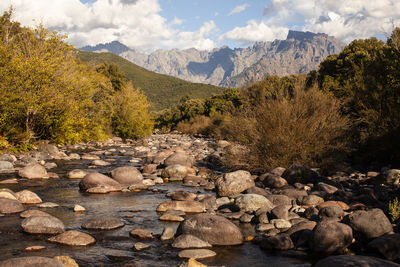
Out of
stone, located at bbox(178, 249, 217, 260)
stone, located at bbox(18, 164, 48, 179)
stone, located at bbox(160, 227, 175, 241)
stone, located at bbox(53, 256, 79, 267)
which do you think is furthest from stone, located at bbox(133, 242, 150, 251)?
stone, located at bbox(18, 164, 48, 179)

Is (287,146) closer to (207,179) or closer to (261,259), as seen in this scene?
(207,179)

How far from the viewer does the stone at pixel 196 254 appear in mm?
6336

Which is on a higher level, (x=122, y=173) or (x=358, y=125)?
(x=358, y=125)

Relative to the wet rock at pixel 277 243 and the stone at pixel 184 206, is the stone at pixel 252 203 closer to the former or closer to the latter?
the stone at pixel 184 206

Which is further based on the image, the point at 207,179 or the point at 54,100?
the point at 54,100

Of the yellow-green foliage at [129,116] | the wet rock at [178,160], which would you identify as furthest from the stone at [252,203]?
the yellow-green foliage at [129,116]

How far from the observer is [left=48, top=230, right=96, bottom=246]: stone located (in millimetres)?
6723

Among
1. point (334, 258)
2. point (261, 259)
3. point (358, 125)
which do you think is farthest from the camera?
point (358, 125)

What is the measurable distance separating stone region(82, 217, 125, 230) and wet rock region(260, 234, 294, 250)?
3.38 meters

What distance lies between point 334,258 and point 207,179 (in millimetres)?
9902

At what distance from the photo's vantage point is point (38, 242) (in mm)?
6734

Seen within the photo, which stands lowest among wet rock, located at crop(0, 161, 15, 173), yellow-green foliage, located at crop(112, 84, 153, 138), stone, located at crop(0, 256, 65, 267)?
stone, located at crop(0, 256, 65, 267)

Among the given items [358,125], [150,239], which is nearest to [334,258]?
[150,239]

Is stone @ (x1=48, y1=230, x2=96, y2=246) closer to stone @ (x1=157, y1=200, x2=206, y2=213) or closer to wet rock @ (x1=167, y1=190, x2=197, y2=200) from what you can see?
stone @ (x1=157, y1=200, x2=206, y2=213)
